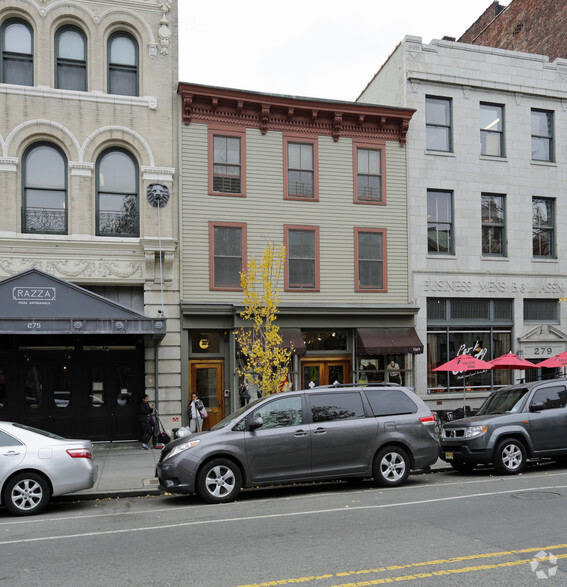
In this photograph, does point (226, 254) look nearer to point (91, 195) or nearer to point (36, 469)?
point (91, 195)

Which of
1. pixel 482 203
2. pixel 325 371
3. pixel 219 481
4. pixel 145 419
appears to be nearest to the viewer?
pixel 219 481

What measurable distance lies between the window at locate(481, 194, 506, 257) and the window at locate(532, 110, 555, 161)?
2393mm

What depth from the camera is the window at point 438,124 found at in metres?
21.8

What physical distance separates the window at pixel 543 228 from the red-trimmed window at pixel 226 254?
10615mm

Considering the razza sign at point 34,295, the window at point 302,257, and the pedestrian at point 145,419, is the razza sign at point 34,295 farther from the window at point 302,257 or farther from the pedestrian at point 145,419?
the window at point 302,257

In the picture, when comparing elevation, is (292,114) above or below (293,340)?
above

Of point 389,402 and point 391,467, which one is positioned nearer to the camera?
point 391,467

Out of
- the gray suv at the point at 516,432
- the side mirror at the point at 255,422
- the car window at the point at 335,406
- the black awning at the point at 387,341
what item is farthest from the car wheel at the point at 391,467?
the black awning at the point at 387,341

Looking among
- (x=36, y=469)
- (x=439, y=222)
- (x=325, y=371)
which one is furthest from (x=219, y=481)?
(x=439, y=222)

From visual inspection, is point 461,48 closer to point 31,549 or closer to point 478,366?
point 478,366

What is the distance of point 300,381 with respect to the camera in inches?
786

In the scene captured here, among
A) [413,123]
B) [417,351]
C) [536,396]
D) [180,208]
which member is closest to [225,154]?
[180,208]

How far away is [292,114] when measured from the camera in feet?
65.9

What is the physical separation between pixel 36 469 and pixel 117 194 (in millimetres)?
10283
